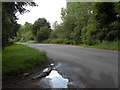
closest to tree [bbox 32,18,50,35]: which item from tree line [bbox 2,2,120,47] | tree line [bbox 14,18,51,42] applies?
tree line [bbox 14,18,51,42]

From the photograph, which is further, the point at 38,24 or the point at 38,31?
the point at 38,24

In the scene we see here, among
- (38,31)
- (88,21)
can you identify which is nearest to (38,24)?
(38,31)

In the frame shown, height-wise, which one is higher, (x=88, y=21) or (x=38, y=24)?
(x=38, y=24)

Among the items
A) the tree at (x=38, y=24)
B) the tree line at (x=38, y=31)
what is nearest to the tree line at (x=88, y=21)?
the tree line at (x=38, y=31)

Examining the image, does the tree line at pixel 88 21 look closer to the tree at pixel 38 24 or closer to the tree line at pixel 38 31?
the tree line at pixel 38 31

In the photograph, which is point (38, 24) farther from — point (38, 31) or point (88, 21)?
point (88, 21)

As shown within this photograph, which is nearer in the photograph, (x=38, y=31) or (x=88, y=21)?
(x=88, y=21)

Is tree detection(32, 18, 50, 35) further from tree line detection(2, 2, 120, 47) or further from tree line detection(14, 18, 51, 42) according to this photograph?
tree line detection(2, 2, 120, 47)

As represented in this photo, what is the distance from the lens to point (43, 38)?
Result: 4466cm

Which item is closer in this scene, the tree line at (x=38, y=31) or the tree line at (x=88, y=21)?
the tree line at (x=88, y=21)

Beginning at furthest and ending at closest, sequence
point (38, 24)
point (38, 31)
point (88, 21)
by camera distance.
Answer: point (38, 24) → point (38, 31) → point (88, 21)

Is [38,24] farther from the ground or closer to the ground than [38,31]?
farther from the ground

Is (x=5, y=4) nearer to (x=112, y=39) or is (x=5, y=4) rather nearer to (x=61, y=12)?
(x=112, y=39)

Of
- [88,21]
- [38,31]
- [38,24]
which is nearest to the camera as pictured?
[88,21]
